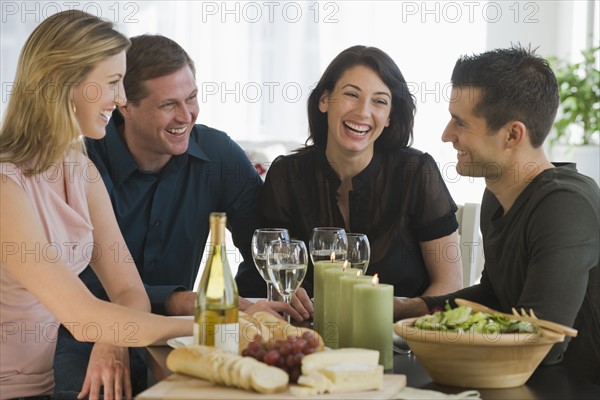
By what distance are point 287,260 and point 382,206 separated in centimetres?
83

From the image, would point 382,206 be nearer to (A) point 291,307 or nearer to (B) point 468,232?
(B) point 468,232

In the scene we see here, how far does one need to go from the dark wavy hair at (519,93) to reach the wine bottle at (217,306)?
2.78 feet

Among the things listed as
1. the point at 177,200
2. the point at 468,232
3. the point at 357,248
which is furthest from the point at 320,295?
the point at 468,232

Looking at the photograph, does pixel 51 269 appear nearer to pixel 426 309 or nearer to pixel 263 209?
pixel 426 309

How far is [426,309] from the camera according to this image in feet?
6.29

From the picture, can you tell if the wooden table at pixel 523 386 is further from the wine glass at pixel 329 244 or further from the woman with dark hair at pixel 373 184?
the woman with dark hair at pixel 373 184

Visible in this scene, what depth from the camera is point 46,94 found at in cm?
187

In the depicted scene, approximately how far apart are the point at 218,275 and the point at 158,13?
16.1ft

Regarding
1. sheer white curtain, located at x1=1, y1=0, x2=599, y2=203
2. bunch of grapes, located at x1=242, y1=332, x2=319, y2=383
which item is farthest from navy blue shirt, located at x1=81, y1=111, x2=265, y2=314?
sheer white curtain, located at x1=1, y1=0, x2=599, y2=203

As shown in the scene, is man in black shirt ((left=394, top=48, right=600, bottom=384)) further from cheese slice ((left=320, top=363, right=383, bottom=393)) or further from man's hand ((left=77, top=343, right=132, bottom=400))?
man's hand ((left=77, top=343, right=132, bottom=400))

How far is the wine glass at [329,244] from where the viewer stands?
1844 mm

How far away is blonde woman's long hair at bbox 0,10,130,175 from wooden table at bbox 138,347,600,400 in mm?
526

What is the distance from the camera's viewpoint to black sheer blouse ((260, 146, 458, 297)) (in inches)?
97.9

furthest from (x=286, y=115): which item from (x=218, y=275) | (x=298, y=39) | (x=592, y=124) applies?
(x=218, y=275)
